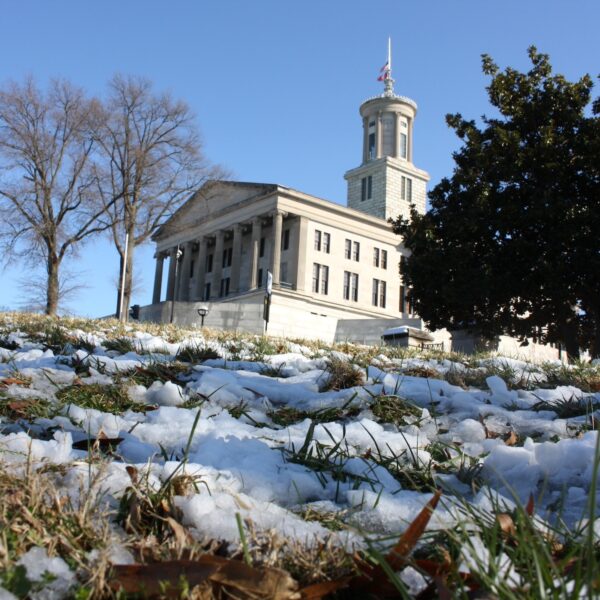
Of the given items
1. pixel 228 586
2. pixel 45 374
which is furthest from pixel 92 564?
pixel 45 374

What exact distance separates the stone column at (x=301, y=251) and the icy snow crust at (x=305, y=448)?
169ft

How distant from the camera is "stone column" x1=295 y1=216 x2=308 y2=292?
5559 centimetres

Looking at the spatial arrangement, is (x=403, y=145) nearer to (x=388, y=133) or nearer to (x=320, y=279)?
(x=388, y=133)

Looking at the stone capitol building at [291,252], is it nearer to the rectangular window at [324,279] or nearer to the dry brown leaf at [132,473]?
the rectangular window at [324,279]

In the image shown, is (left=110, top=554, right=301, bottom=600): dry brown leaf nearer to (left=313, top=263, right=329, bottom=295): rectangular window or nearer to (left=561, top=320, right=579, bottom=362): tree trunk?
(left=561, top=320, right=579, bottom=362): tree trunk

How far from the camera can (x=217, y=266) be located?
2464 inches

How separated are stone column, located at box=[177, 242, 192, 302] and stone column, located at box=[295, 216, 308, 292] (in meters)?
15.2

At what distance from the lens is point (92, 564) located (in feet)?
4.20

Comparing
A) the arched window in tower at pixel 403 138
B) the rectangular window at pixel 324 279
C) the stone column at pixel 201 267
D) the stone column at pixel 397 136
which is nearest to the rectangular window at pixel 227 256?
the stone column at pixel 201 267

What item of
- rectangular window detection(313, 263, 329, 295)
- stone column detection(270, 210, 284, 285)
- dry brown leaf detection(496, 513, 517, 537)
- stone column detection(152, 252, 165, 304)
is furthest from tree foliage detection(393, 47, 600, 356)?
stone column detection(152, 252, 165, 304)

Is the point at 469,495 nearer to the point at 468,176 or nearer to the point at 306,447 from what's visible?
the point at 306,447

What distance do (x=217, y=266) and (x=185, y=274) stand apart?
17.1ft

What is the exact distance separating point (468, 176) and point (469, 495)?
22.7 meters

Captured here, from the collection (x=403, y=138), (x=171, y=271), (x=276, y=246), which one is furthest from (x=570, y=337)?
(x=403, y=138)
